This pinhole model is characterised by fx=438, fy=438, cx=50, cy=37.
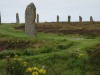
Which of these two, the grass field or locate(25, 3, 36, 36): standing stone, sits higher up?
locate(25, 3, 36, 36): standing stone

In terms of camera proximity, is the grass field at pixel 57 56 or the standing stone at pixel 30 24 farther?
the standing stone at pixel 30 24

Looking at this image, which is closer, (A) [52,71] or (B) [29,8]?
(A) [52,71]

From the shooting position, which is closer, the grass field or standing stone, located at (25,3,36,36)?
the grass field

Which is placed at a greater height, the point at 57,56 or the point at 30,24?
the point at 30,24

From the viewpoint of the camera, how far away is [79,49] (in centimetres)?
2695

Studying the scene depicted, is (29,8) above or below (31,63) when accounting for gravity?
above

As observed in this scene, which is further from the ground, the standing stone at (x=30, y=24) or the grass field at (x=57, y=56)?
the standing stone at (x=30, y=24)

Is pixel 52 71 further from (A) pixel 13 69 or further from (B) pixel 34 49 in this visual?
(B) pixel 34 49

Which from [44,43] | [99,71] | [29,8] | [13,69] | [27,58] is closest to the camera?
[13,69]

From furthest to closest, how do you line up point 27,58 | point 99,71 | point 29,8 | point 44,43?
point 29,8
point 44,43
point 27,58
point 99,71

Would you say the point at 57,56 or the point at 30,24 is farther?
the point at 30,24

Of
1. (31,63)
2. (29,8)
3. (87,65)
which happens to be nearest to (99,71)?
(87,65)

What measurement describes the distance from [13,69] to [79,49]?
6580mm

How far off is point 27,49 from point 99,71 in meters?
6.00
